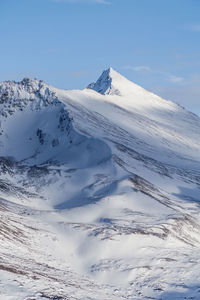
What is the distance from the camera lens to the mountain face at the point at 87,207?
143 ft

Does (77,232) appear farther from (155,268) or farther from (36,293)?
(36,293)

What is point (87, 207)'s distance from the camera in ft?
270

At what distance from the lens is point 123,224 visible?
7112 cm

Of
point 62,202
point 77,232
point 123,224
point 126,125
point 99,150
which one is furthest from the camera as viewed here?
point 126,125

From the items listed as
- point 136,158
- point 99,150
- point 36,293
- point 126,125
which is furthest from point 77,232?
point 126,125

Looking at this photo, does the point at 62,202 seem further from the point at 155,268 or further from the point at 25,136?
the point at 25,136

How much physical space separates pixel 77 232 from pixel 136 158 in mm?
77052

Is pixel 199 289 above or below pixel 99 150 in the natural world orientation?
below

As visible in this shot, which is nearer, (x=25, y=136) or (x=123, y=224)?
(x=123, y=224)

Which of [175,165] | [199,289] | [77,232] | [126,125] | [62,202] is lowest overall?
[199,289]

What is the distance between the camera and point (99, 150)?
127688mm

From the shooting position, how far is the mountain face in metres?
43.5

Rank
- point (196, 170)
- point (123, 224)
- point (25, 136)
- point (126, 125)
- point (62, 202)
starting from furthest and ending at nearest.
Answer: point (126, 125)
point (196, 170)
point (25, 136)
point (62, 202)
point (123, 224)

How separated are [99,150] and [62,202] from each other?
33301mm
